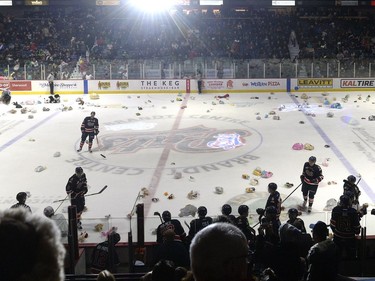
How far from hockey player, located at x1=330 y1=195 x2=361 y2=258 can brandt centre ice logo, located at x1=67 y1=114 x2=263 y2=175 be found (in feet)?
19.7

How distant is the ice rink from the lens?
10.3 metres

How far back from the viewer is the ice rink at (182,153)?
A: 10266 millimetres

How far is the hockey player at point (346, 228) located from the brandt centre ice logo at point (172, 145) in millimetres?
6005

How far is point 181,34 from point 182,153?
22.3 m

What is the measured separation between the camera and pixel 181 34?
35.3 meters

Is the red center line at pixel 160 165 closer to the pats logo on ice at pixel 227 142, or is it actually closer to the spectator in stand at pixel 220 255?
the pats logo on ice at pixel 227 142

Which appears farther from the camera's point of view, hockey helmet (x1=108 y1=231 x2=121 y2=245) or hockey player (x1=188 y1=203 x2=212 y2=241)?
hockey player (x1=188 y1=203 x2=212 y2=241)

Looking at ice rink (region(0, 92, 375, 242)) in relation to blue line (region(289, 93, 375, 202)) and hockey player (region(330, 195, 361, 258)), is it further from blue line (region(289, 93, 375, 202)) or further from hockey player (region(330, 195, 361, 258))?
Result: hockey player (region(330, 195, 361, 258))

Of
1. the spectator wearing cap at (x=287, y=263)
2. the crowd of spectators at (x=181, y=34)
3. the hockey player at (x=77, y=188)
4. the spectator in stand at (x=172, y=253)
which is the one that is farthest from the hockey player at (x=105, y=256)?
the crowd of spectators at (x=181, y=34)

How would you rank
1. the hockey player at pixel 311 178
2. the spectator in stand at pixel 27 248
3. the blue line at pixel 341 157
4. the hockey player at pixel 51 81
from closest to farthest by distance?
the spectator in stand at pixel 27 248 → the hockey player at pixel 311 178 → the blue line at pixel 341 157 → the hockey player at pixel 51 81

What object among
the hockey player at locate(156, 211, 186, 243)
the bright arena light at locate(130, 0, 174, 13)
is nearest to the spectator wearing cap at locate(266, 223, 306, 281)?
the hockey player at locate(156, 211, 186, 243)

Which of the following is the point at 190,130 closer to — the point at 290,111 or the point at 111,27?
the point at 290,111

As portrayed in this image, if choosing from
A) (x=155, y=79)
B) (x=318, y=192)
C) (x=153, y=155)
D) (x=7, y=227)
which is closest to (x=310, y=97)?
(x=155, y=79)

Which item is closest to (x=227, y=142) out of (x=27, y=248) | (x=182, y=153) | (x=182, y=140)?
(x=182, y=140)
